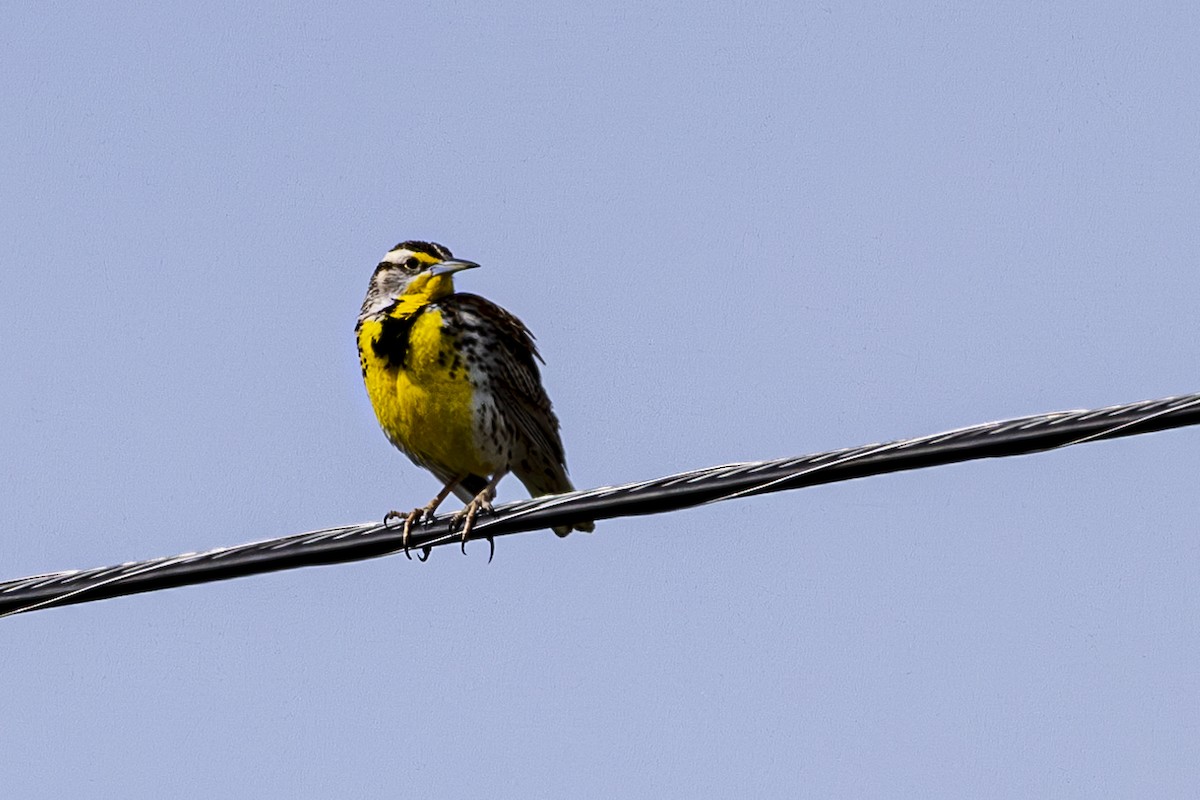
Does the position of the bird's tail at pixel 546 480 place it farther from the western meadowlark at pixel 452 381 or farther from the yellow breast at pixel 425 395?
the yellow breast at pixel 425 395

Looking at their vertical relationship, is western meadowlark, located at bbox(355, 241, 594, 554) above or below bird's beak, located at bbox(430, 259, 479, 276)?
below

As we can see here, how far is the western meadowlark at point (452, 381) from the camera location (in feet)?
39.9

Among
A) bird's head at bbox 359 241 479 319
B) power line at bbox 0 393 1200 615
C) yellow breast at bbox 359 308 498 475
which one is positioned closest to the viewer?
power line at bbox 0 393 1200 615

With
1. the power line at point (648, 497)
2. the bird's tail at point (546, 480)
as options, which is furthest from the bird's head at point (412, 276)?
the power line at point (648, 497)

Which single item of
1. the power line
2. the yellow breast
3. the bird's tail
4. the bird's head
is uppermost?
the bird's head

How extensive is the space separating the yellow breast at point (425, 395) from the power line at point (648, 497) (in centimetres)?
294

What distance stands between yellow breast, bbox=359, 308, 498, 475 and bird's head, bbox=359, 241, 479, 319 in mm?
295

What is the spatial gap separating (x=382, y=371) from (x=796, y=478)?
15.6 ft

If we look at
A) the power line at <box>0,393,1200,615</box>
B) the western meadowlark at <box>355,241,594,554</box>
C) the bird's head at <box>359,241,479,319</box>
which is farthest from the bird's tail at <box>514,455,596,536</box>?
the power line at <box>0,393,1200,615</box>

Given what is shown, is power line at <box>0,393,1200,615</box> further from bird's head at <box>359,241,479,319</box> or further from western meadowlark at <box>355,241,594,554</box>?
bird's head at <box>359,241,479,319</box>

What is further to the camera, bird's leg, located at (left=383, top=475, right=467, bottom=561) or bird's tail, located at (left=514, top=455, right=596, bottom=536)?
bird's tail, located at (left=514, top=455, right=596, bottom=536)

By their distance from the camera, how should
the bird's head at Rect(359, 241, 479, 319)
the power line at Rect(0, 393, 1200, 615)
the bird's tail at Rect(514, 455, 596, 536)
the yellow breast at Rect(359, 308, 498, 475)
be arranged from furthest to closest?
the bird's tail at Rect(514, 455, 596, 536) → the bird's head at Rect(359, 241, 479, 319) → the yellow breast at Rect(359, 308, 498, 475) → the power line at Rect(0, 393, 1200, 615)

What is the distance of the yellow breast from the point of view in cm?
1211

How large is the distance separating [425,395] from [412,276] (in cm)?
106
